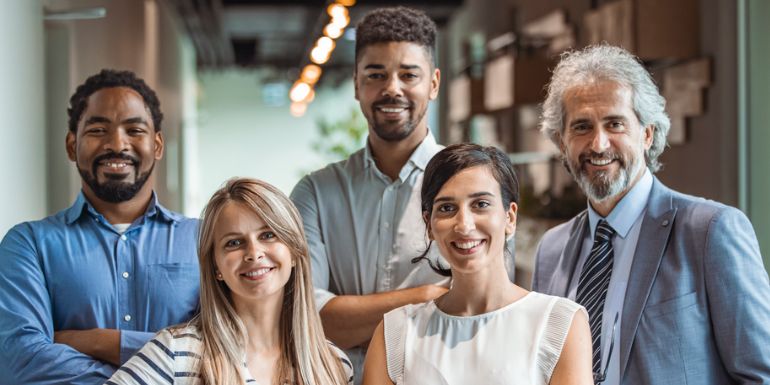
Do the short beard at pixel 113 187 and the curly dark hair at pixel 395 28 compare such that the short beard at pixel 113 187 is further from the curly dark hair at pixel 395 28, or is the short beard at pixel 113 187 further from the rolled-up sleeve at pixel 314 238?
the curly dark hair at pixel 395 28

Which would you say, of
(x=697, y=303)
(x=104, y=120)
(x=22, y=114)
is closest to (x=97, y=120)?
(x=104, y=120)

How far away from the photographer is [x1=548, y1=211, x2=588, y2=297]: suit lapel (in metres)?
2.31

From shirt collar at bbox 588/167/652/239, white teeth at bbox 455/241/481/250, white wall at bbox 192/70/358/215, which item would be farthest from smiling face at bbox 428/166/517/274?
white wall at bbox 192/70/358/215

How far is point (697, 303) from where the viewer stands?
6.50 feet

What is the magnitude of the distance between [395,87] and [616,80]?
535mm

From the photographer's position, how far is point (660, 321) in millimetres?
2000

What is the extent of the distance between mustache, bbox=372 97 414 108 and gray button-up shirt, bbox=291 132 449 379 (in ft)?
0.38

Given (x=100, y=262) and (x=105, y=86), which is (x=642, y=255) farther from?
(x=105, y=86)

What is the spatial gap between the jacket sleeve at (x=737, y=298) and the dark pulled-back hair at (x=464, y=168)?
468mm

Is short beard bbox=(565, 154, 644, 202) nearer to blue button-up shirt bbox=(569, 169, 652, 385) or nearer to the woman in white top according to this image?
blue button-up shirt bbox=(569, 169, 652, 385)

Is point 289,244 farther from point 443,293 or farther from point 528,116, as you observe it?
point 528,116

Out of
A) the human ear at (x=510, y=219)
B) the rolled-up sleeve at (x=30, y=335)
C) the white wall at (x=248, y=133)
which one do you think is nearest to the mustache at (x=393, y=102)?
the human ear at (x=510, y=219)

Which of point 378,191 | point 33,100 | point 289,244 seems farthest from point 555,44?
point 289,244

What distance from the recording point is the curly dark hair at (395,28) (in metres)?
2.29
